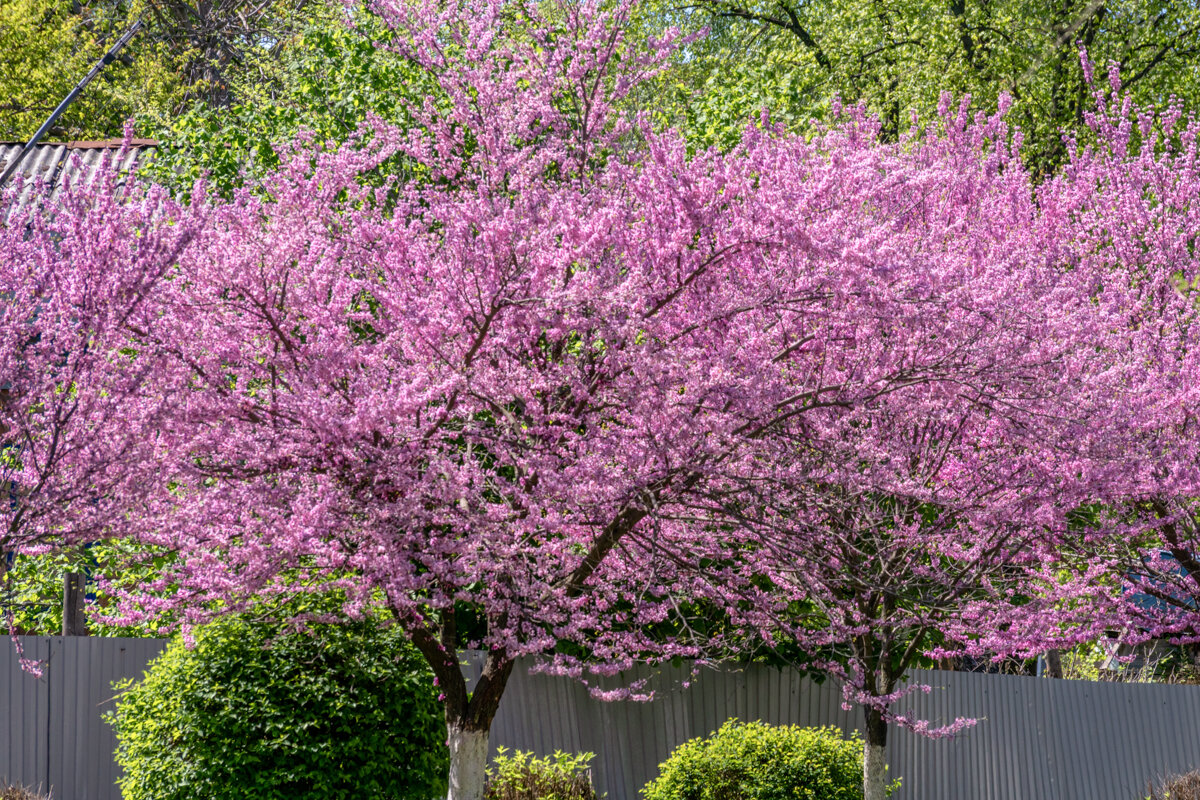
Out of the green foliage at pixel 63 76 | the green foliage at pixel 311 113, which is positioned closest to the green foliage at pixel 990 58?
the green foliage at pixel 311 113

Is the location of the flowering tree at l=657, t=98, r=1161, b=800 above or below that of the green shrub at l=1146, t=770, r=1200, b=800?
above

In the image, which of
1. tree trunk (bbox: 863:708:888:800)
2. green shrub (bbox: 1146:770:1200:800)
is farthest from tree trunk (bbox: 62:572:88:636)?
green shrub (bbox: 1146:770:1200:800)

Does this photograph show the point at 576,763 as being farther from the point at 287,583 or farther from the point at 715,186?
the point at 715,186

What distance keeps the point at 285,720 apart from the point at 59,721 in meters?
2.97

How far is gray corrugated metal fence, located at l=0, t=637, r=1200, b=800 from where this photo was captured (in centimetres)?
954

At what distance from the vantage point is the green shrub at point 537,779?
9625 mm

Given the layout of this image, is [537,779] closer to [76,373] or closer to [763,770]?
[763,770]

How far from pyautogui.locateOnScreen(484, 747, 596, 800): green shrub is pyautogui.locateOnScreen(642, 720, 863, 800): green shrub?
70cm

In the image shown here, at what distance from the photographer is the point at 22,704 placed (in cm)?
948

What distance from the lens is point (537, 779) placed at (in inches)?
387

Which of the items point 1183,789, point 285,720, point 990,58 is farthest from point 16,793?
point 990,58

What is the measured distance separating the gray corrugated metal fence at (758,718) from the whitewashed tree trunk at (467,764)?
2.64 meters

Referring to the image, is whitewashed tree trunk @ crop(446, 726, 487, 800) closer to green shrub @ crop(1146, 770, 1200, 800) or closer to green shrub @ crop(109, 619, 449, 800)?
green shrub @ crop(109, 619, 449, 800)

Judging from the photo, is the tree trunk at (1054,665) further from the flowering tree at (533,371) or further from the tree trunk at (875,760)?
the flowering tree at (533,371)
